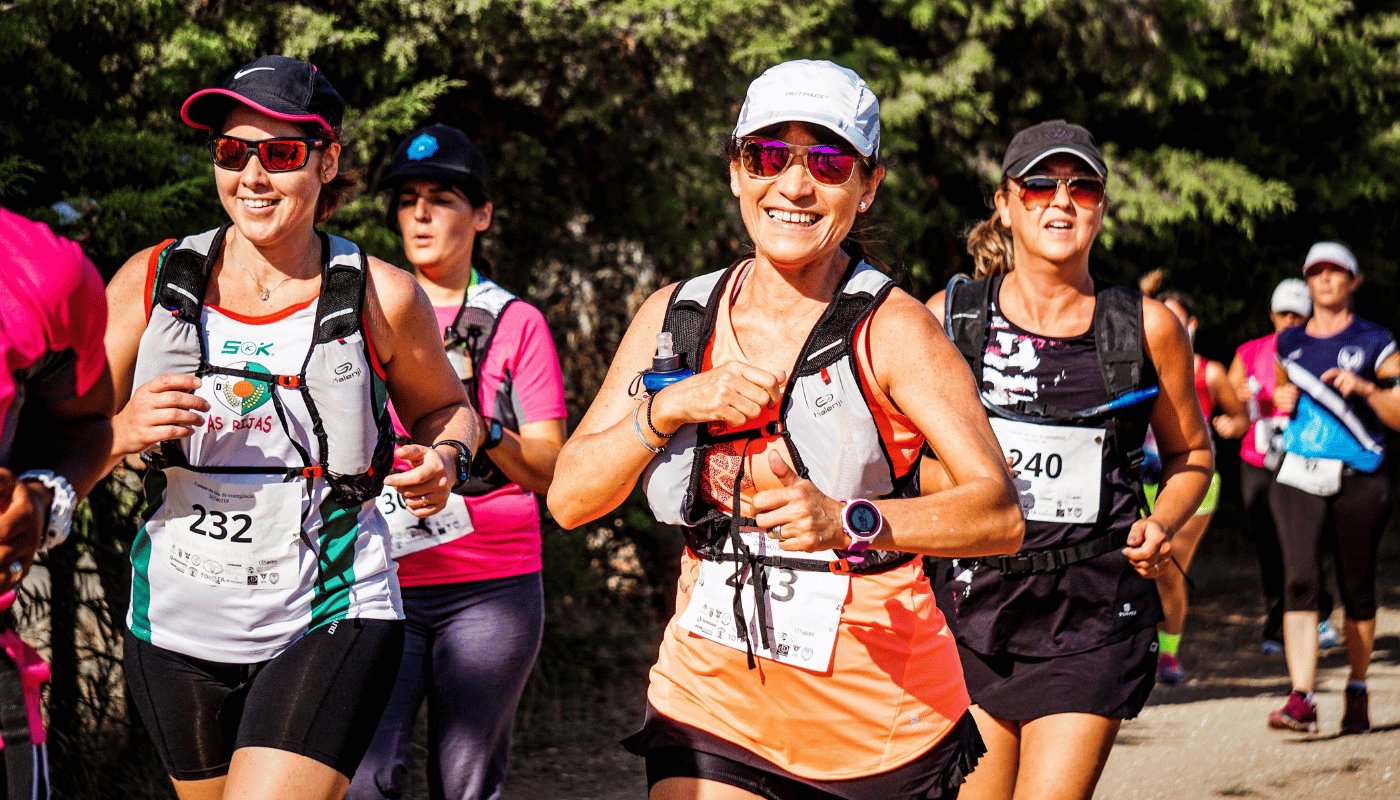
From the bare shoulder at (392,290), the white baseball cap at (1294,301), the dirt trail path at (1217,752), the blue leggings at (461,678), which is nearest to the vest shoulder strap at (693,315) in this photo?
the bare shoulder at (392,290)

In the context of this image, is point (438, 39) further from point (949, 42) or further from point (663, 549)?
point (949, 42)

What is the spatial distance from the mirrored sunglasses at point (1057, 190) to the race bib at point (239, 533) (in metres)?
2.24

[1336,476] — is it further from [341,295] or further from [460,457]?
[341,295]

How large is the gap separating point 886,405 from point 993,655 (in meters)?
1.40

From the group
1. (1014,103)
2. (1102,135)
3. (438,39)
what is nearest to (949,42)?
(1014,103)

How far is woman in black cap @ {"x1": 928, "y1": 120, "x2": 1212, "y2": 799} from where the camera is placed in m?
3.64

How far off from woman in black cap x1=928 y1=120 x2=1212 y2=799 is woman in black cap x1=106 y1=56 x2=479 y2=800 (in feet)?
5.27

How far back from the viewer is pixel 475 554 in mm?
4102

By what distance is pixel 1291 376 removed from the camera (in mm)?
7602

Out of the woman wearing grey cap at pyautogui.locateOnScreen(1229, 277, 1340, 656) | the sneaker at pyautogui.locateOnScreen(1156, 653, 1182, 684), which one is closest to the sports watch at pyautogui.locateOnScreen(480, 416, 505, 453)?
the woman wearing grey cap at pyautogui.locateOnScreen(1229, 277, 1340, 656)

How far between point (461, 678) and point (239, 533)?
1251mm

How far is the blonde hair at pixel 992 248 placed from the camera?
4430 millimetres

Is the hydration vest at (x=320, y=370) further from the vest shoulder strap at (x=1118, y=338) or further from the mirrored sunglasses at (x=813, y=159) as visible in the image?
the vest shoulder strap at (x=1118, y=338)

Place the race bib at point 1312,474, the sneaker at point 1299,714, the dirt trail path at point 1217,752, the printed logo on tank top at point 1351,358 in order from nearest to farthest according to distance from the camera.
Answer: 1. the dirt trail path at point 1217,752
2. the sneaker at point 1299,714
3. the race bib at point 1312,474
4. the printed logo on tank top at point 1351,358
